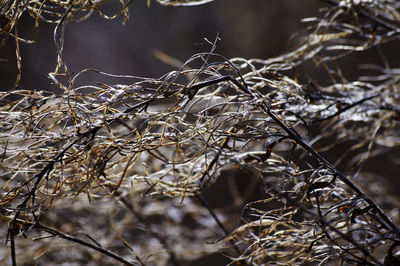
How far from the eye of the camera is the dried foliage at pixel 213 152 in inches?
23.6

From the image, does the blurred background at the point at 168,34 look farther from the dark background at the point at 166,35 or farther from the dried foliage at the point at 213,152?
the dried foliage at the point at 213,152

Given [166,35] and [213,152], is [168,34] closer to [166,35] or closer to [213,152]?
[166,35]

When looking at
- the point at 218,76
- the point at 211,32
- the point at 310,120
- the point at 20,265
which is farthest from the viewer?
the point at 211,32

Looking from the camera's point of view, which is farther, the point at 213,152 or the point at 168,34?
the point at 168,34

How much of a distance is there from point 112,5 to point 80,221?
2.66 m

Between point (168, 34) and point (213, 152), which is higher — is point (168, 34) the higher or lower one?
the lower one

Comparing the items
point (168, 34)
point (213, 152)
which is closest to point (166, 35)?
point (168, 34)

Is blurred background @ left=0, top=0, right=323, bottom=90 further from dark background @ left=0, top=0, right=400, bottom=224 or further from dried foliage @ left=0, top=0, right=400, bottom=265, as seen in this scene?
dried foliage @ left=0, top=0, right=400, bottom=265

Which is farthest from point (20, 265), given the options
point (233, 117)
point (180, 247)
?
point (233, 117)

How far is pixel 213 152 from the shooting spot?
799 millimetres

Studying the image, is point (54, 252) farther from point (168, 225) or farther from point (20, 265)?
point (168, 225)

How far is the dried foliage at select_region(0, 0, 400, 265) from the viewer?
600mm

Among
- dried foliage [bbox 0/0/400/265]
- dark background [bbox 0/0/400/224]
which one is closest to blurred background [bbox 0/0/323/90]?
dark background [bbox 0/0/400/224]

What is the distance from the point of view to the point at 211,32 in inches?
136
